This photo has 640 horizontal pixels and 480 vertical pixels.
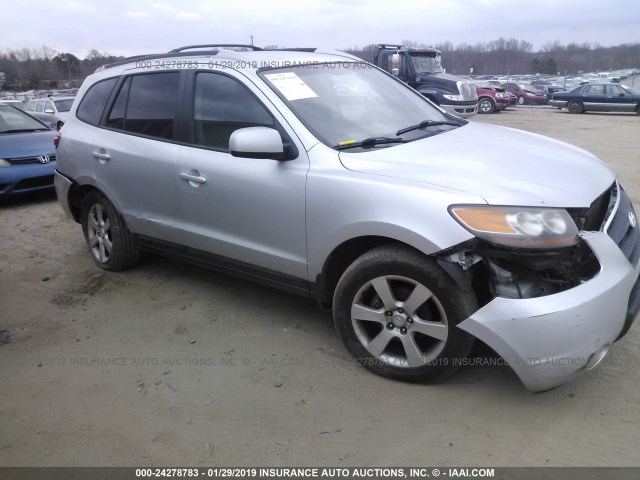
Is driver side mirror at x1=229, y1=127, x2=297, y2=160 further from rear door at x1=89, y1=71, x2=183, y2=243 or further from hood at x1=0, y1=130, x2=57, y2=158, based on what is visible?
hood at x1=0, y1=130, x2=57, y2=158

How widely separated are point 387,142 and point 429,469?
71.0 inches

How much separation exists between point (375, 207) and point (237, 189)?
3.29 feet

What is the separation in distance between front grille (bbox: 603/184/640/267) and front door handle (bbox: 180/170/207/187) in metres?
2.39

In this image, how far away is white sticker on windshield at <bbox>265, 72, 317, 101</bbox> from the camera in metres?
3.26

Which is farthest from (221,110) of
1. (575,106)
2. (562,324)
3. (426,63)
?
(575,106)

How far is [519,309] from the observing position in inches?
93.0

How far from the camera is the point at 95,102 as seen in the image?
4.48 m

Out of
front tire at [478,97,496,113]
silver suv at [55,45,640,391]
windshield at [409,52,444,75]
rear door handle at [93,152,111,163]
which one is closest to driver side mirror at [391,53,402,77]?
windshield at [409,52,444,75]

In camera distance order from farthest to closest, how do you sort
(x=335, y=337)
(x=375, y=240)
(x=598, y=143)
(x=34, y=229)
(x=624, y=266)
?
(x=598, y=143) < (x=34, y=229) < (x=335, y=337) < (x=375, y=240) < (x=624, y=266)

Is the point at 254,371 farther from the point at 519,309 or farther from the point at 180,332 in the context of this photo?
the point at 519,309

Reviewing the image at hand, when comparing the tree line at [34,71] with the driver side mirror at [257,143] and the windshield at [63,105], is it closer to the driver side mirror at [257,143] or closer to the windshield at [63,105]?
the windshield at [63,105]

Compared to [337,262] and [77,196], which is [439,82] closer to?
[77,196]

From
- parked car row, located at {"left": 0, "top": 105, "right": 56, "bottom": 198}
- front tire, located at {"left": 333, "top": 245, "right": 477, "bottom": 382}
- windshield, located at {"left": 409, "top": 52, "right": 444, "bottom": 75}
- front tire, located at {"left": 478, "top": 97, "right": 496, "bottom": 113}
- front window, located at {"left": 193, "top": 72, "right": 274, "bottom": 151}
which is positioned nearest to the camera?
front tire, located at {"left": 333, "top": 245, "right": 477, "bottom": 382}

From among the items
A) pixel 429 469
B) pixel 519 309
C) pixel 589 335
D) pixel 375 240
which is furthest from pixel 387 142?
pixel 429 469
